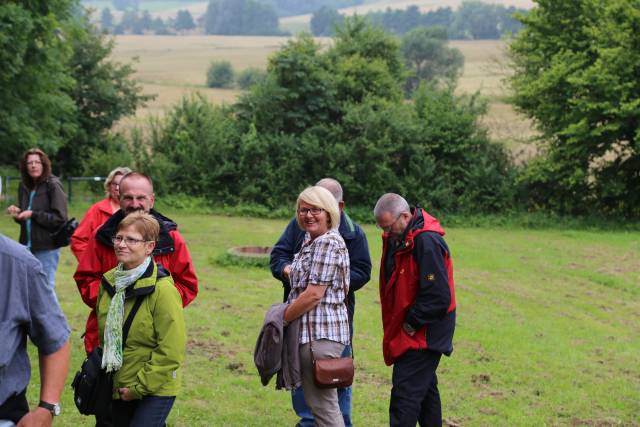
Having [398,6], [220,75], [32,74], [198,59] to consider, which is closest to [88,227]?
[32,74]

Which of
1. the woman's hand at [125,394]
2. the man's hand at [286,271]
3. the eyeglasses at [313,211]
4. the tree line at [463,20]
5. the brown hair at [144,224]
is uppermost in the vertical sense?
the brown hair at [144,224]

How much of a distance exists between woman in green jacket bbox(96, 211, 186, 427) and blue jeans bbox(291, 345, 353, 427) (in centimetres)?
132

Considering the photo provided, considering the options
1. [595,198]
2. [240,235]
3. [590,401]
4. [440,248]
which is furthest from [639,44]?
[440,248]

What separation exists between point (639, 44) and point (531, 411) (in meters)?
18.9

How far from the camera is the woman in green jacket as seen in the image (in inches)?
181

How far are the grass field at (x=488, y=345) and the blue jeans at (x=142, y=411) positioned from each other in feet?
6.75

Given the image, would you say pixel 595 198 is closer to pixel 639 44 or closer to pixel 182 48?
pixel 639 44

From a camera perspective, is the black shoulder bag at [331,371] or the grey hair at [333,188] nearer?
the black shoulder bag at [331,371]

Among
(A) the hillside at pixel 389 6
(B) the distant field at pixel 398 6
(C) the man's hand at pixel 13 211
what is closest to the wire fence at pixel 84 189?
(C) the man's hand at pixel 13 211

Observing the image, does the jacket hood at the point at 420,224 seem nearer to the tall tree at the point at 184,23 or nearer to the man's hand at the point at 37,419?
the man's hand at the point at 37,419

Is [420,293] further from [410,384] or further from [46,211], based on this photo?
[46,211]

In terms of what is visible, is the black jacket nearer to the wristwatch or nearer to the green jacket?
the green jacket

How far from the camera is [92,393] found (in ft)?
15.3

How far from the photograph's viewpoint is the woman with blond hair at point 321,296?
17.3ft
